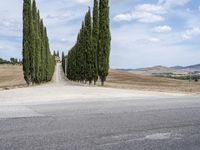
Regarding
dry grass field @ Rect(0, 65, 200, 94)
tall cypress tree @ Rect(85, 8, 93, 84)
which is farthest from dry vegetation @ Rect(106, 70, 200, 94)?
tall cypress tree @ Rect(85, 8, 93, 84)

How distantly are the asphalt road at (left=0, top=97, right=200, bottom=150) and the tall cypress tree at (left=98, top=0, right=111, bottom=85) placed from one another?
25.7 metres

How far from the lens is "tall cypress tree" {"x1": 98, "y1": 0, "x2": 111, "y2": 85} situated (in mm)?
38438

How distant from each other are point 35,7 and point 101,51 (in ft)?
41.2

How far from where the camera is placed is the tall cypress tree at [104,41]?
3844 cm

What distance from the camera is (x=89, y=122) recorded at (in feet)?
34.3

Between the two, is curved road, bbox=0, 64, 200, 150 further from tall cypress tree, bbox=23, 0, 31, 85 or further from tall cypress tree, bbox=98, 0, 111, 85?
tall cypress tree, bbox=23, 0, 31, 85

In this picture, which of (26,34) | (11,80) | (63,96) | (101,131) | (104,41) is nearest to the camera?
(101,131)

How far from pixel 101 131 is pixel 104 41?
30.0 meters

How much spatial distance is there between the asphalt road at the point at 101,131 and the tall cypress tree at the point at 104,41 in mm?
25717

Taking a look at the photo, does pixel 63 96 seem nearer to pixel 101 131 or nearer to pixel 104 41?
pixel 101 131

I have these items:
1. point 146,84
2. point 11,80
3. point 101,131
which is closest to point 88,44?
point 146,84

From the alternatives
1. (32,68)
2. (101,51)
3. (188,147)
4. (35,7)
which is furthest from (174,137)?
(35,7)

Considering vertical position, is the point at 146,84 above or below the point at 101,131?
below

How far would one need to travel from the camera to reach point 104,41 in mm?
38844
